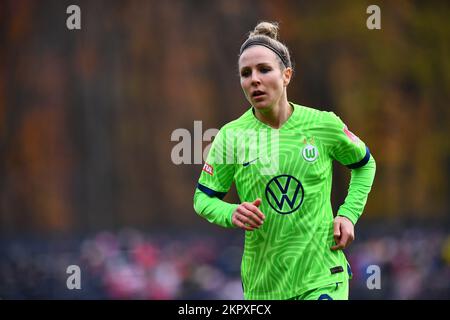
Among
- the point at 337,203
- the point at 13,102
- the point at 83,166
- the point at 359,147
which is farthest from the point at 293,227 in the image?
the point at 13,102

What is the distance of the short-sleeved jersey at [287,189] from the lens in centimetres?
406

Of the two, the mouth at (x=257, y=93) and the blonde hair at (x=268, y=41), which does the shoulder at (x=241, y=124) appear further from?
the blonde hair at (x=268, y=41)

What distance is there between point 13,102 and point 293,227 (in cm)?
573

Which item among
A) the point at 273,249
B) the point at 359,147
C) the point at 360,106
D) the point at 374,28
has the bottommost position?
the point at 273,249

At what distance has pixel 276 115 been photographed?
425cm

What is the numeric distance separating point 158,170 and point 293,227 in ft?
16.0

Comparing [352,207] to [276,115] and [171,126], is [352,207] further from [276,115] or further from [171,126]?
[171,126]

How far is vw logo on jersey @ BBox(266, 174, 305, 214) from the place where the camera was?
13.3 ft

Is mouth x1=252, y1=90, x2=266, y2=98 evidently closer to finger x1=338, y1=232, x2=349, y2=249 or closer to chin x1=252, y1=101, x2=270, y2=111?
chin x1=252, y1=101, x2=270, y2=111

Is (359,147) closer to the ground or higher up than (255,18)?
closer to the ground

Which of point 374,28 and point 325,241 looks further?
point 374,28

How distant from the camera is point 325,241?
13.4 feet

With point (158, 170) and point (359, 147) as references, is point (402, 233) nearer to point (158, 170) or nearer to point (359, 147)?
point (158, 170)

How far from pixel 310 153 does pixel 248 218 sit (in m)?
0.57
